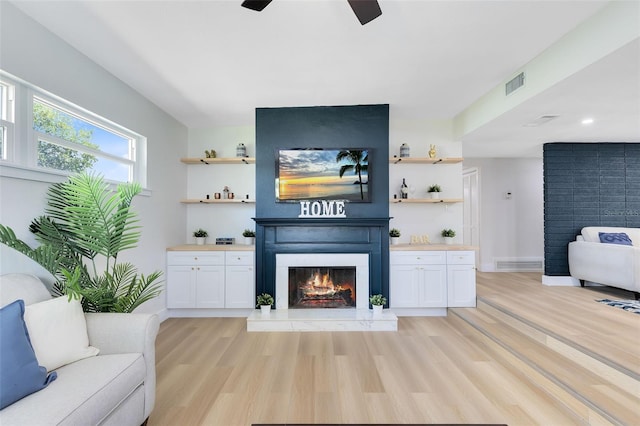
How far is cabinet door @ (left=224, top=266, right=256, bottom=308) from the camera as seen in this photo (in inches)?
155

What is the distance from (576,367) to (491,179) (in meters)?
4.65

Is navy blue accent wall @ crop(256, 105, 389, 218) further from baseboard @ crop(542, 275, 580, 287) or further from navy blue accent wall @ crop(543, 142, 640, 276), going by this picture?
baseboard @ crop(542, 275, 580, 287)

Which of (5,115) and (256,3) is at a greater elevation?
(256,3)

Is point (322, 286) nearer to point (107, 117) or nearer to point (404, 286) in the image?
point (404, 286)

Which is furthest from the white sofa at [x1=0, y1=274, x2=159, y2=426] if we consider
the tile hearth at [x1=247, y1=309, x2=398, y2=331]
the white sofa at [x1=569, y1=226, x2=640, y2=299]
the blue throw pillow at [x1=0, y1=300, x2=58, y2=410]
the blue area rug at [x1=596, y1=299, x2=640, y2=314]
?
the white sofa at [x1=569, y1=226, x2=640, y2=299]

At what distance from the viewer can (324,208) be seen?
3.91 meters

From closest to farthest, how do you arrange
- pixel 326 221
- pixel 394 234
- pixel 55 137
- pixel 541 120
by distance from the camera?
pixel 55 137
pixel 541 120
pixel 326 221
pixel 394 234

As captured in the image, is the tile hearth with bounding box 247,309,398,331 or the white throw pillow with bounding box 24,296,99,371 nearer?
the white throw pillow with bounding box 24,296,99,371

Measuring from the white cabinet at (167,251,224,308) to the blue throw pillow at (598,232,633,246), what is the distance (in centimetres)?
590

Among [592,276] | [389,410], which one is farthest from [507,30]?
[592,276]

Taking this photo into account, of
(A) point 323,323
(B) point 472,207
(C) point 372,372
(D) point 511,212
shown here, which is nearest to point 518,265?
(D) point 511,212

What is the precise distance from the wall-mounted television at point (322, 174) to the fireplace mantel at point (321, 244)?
40cm

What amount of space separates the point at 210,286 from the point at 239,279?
401 millimetres

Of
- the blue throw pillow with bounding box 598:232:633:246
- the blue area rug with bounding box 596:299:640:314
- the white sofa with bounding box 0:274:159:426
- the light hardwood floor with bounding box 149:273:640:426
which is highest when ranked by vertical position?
the blue throw pillow with bounding box 598:232:633:246
